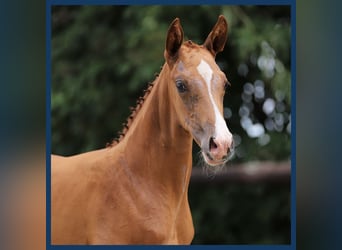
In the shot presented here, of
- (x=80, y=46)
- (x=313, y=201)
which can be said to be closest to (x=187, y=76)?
(x=313, y=201)

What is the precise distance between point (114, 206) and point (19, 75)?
0.81m

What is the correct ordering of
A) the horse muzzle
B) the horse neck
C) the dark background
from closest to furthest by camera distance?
1. the horse muzzle
2. the horse neck
3. the dark background

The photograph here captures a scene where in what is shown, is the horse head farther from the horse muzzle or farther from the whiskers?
→ the whiskers

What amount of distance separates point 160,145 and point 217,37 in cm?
59

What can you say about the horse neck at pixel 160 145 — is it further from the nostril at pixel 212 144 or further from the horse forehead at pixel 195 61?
the nostril at pixel 212 144

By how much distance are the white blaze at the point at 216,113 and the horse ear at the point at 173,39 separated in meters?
0.15

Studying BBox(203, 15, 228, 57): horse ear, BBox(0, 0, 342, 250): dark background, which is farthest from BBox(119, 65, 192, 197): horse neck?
BBox(0, 0, 342, 250): dark background

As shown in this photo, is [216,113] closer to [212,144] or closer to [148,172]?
[212,144]

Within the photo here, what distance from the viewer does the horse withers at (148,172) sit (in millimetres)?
3121

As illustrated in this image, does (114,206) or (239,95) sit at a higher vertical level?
(239,95)

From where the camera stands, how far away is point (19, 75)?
11.0ft

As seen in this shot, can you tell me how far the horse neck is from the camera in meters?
3.19

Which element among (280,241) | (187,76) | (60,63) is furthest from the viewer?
→ (60,63)

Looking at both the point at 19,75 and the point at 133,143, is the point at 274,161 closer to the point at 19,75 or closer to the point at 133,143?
the point at 133,143
